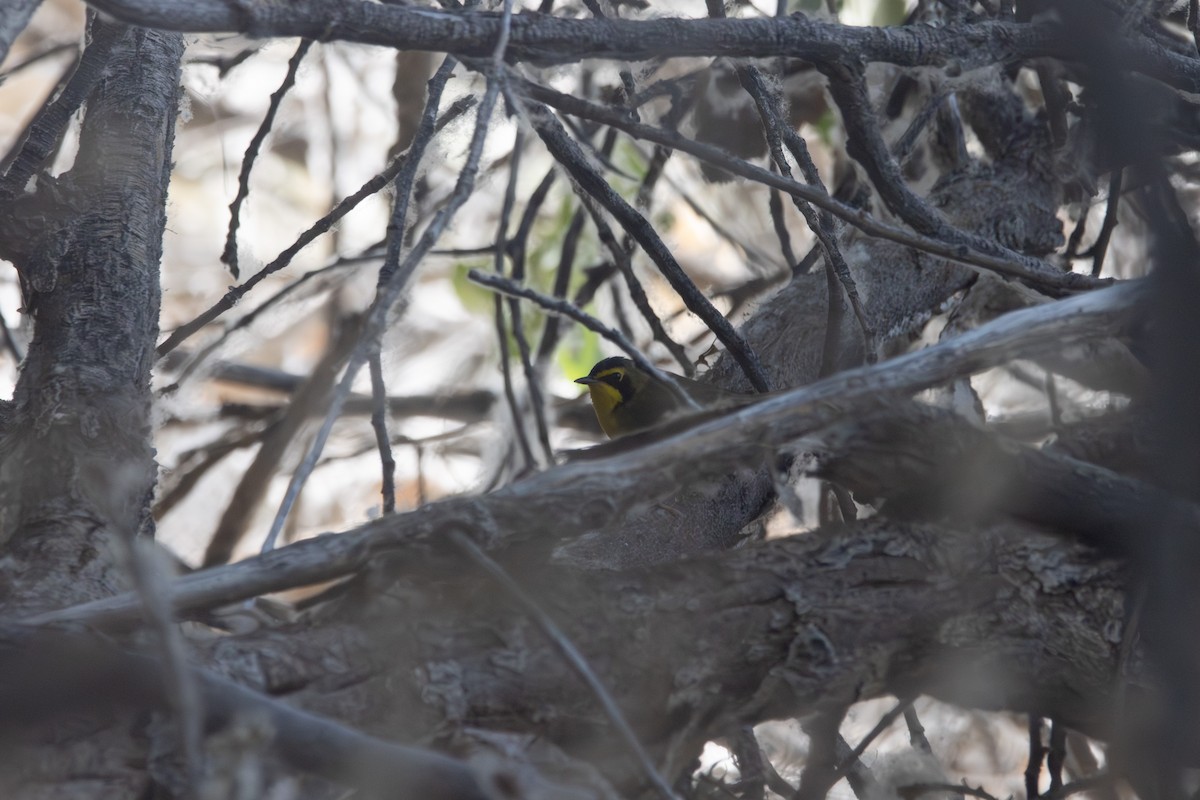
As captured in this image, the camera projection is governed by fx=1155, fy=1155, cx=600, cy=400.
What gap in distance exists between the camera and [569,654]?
119cm

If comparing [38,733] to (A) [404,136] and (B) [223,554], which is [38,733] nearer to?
(B) [223,554]

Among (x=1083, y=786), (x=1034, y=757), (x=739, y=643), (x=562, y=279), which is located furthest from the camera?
(x=562, y=279)

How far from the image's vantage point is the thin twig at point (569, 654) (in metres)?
1.13

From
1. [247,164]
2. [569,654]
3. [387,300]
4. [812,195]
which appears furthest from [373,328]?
[247,164]

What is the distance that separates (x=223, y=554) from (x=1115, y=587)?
293 centimetres

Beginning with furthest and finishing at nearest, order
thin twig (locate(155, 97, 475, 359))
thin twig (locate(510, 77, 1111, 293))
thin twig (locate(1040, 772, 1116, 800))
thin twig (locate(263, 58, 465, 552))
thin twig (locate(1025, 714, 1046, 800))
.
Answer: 1. thin twig (locate(155, 97, 475, 359))
2. thin twig (locate(1025, 714, 1046, 800))
3. thin twig (locate(510, 77, 1111, 293))
4. thin twig (locate(1040, 772, 1116, 800))
5. thin twig (locate(263, 58, 465, 552))

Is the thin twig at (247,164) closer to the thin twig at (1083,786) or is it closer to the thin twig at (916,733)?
the thin twig at (916,733)

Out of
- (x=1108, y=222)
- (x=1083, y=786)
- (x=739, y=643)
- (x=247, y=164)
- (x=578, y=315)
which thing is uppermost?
(x=247, y=164)

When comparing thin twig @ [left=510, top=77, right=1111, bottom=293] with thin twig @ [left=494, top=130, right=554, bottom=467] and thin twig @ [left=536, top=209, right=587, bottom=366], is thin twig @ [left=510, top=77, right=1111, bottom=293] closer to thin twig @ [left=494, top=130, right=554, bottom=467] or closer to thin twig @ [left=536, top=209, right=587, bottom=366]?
thin twig @ [left=494, top=130, right=554, bottom=467]

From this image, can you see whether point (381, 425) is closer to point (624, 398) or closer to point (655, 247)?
point (655, 247)

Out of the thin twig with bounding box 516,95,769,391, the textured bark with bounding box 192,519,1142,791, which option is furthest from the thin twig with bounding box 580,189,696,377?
the textured bark with bounding box 192,519,1142,791

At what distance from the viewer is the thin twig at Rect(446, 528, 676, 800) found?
1.13m

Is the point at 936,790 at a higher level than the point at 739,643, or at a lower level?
lower

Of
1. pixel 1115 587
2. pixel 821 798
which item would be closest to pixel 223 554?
pixel 821 798
